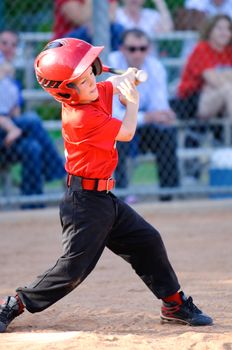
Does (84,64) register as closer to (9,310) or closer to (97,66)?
(97,66)

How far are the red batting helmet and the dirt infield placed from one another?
108 centimetres

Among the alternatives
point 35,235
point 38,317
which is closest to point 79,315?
point 38,317

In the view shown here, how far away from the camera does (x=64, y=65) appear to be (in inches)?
142

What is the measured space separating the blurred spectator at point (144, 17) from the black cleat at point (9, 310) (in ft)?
16.5

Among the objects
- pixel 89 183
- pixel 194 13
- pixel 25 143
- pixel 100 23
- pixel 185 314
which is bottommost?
pixel 185 314

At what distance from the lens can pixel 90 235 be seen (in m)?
3.70

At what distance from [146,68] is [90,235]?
414cm

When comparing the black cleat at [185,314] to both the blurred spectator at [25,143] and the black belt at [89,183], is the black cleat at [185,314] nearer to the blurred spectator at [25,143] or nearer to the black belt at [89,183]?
the black belt at [89,183]

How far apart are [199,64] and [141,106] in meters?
A: 0.76

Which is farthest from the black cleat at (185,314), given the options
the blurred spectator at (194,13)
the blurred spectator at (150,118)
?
the blurred spectator at (194,13)

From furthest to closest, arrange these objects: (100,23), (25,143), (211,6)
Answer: (211,6) → (25,143) → (100,23)

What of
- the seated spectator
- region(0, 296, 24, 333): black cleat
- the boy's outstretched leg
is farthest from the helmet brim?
the seated spectator

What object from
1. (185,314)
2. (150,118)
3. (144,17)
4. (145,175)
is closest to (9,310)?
(185,314)

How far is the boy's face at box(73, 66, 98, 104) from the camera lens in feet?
11.9
